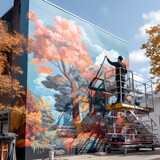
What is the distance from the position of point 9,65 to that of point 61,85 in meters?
3.25

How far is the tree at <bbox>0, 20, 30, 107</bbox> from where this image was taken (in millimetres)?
11902

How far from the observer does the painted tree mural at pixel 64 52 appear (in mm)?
12258

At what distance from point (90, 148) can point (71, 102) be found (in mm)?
3142

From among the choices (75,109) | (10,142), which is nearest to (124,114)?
(75,109)

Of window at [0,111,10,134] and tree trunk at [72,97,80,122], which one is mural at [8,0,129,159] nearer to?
tree trunk at [72,97,80,122]

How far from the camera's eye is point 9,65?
12641 mm

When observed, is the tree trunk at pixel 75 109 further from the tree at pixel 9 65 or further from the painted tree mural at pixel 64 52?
Result: the tree at pixel 9 65

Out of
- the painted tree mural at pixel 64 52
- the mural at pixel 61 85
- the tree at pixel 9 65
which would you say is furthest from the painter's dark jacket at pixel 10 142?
the painted tree mural at pixel 64 52

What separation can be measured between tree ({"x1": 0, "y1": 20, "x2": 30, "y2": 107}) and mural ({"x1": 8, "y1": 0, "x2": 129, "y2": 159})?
703 mm

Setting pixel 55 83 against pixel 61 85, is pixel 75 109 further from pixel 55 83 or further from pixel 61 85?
pixel 55 83

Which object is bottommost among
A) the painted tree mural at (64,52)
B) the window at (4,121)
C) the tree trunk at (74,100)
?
the window at (4,121)

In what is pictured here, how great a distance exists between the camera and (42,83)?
11.9 meters

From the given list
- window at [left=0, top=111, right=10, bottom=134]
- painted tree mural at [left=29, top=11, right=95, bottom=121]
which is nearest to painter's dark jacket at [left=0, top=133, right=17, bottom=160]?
window at [left=0, top=111, right=10, bottom=134]

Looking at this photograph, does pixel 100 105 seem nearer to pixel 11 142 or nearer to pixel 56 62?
pixel 56 62
